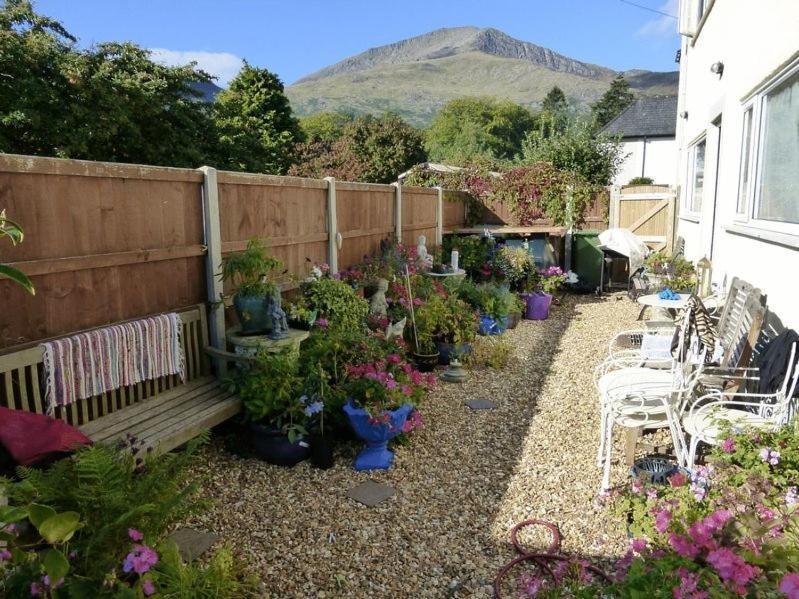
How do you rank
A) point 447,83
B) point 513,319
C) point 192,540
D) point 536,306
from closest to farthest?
point 192,540, point 513,319, point 536,306, point 447,83

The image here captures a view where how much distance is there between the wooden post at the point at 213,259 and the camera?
426cm

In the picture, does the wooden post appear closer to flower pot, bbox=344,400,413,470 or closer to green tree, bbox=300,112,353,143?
flower pot, bbox=344,400,413,470

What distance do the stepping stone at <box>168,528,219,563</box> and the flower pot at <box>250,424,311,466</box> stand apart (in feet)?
2.69

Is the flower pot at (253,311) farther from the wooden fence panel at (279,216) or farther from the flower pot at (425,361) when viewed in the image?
the flower pot at (425,361)

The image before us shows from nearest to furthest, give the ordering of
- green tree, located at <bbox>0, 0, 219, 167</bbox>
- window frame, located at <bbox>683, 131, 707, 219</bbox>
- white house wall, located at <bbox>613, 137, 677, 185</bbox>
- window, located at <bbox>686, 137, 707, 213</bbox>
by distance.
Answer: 1. window, located at <bbox>686, 137, 707, 213</bbox>
2. window frame, located at <bbox>683, 131, 707, 219</bbox>
3. green tree, located at <bbox>0, 0, 219, 167</bbox>
4. white house wall, located at <bbox>613, 137, 677, 185</bbox>

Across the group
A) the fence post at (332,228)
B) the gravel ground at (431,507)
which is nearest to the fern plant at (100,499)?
the gravel ground at (431,507)

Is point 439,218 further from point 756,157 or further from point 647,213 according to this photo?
point 756,157

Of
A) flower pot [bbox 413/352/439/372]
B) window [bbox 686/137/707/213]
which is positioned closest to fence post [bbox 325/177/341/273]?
flower pot [bbox 413/352/439/372]

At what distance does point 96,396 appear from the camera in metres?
3.40

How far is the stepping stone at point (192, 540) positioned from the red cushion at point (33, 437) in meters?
0.76

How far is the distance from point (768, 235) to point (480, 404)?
2.61 meters

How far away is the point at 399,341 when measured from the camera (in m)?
5.25

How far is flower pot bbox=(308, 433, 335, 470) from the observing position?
148 inches

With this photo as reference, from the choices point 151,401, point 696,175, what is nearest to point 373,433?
point 151,401
